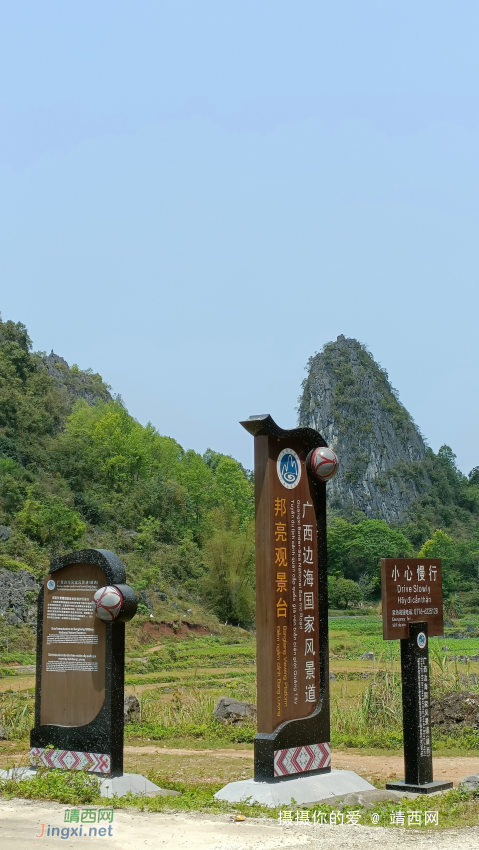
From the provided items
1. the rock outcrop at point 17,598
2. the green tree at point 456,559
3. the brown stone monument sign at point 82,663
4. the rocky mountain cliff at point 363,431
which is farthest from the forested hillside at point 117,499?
the rocky mountain cliff at point 363,431

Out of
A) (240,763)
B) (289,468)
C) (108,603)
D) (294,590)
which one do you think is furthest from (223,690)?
(289,468)

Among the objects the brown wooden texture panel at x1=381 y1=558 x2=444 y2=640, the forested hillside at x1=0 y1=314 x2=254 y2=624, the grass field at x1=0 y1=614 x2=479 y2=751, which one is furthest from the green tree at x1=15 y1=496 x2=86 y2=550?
the brown wooden texture panel at x1=381 y1=558 x2=444 y2=640

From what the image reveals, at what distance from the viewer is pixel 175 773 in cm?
875

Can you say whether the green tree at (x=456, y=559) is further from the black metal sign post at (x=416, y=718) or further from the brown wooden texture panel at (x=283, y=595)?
the brown wooden texture panel at (x=283, y=595)

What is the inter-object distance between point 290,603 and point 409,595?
4.02 ft

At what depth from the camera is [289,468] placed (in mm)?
7707

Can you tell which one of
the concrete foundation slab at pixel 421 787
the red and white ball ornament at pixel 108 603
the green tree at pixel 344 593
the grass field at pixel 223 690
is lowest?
the grass field at pixel 223 690

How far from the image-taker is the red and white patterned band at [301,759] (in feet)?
23.0

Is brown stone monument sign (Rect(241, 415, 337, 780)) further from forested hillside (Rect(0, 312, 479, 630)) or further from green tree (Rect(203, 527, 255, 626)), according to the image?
green tree (Rect(203, 527, 255, 626))

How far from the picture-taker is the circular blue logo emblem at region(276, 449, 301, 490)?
300 inches

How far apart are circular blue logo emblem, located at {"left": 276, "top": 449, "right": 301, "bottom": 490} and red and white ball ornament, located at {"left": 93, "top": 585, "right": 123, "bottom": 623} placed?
1776 mm

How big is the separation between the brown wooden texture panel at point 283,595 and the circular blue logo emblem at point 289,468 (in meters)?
0.04

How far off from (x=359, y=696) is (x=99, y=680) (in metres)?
6.64

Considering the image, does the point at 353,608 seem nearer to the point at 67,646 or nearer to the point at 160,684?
the point at 160,684
